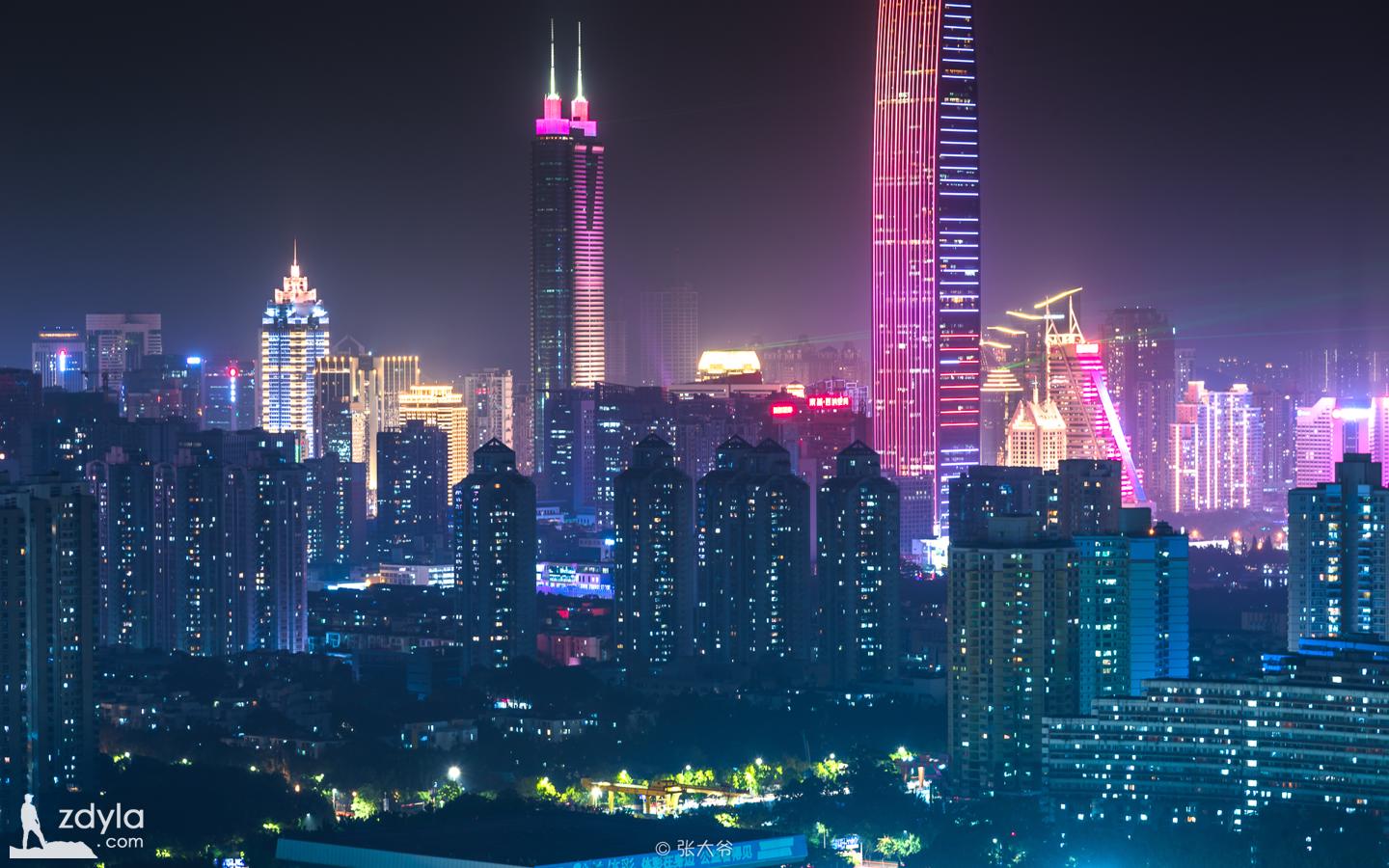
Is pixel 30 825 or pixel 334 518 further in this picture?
pixel 334 518

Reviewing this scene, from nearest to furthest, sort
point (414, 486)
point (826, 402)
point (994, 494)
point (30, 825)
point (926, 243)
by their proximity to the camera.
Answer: point (30, 825)
point (994, 494)
point (826, 402)
point (926, 243)
point (414, 486)

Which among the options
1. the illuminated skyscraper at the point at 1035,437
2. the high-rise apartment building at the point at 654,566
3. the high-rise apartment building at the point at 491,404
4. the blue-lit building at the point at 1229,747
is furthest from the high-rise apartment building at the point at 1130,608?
the high-rise apartment building at the point at 491,404

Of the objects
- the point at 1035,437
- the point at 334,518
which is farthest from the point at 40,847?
the point at 1035,437

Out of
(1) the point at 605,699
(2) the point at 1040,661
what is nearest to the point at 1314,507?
(2) the point at 1040,661

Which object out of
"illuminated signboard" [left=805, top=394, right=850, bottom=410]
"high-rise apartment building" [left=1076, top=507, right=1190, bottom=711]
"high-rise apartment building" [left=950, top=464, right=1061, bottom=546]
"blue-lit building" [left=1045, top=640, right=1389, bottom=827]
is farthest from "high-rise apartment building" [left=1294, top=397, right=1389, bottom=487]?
"blue-lit building" [left=1045, top=640, right=1389, bottom=827]

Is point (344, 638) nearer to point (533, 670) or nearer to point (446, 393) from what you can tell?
point (533, 670)

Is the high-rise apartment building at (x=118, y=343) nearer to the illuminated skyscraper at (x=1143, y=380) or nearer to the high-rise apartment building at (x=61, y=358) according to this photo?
the high-rise apartment building at (x=61, y=358)

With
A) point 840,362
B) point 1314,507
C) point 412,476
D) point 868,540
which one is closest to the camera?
point 1314,507

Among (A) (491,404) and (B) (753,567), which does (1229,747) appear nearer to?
(B) (753,567)
